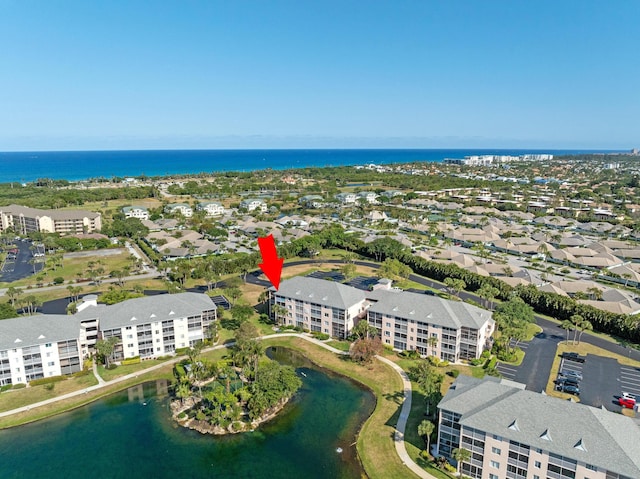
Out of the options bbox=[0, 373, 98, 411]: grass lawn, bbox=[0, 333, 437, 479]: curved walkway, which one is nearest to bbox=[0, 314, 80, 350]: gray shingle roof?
bbox=[0, 373, 98, 411]: grass lawn

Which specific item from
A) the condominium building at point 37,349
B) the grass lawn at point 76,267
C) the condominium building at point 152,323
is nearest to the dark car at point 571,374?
the condominium building at point 152,323

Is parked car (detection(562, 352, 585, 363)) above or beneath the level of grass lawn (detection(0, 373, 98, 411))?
above

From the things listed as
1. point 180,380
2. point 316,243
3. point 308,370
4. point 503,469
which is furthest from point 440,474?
point 316,243

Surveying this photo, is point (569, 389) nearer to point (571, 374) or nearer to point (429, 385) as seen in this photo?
point (571, 374)

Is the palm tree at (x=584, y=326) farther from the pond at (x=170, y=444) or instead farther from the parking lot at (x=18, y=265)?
the parking lot at (x=18, y=265)

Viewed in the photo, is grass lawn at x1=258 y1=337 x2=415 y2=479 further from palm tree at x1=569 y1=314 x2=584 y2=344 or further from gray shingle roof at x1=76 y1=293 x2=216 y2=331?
palm tree at x1=569 y1=314 x2=584 y2=344

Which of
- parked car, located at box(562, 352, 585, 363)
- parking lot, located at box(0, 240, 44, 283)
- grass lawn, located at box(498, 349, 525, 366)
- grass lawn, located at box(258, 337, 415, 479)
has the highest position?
parking lot, located at box(0, 240, 44, 283)

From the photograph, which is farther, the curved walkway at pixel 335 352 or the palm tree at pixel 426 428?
the curved walkway at pixel 335 352
